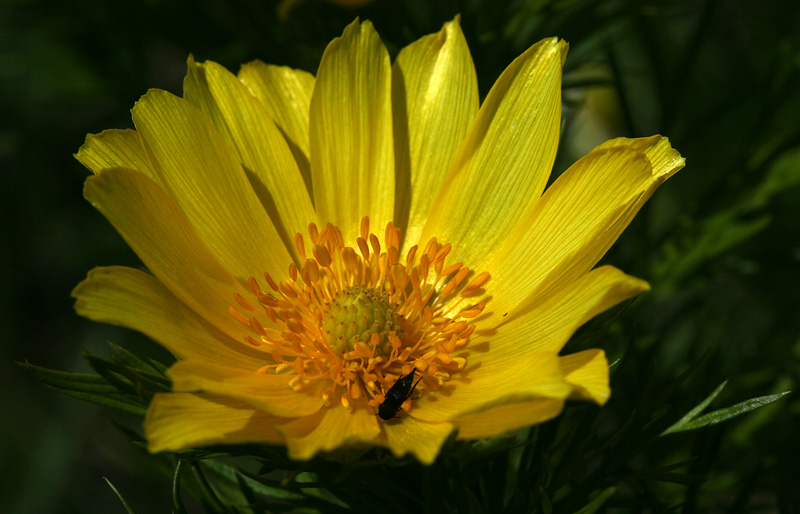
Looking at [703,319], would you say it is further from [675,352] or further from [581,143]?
[581,143]

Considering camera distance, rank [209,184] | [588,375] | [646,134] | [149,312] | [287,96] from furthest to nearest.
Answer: [646,134], [287,96], [209,184], [149,312], [588,375]

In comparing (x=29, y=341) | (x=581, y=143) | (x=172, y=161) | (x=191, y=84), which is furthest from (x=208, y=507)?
(x=29, y=341)

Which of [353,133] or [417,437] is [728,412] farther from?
[353,133]

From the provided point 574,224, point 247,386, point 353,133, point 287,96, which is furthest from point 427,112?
point 247,386

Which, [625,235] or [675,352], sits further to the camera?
[675,352]

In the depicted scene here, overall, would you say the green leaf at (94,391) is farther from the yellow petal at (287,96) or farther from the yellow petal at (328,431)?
the yellow petal at (287,96)

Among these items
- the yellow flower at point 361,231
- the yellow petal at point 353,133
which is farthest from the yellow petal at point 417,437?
the yellow petal at point 353,133

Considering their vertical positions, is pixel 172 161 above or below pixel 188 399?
above
